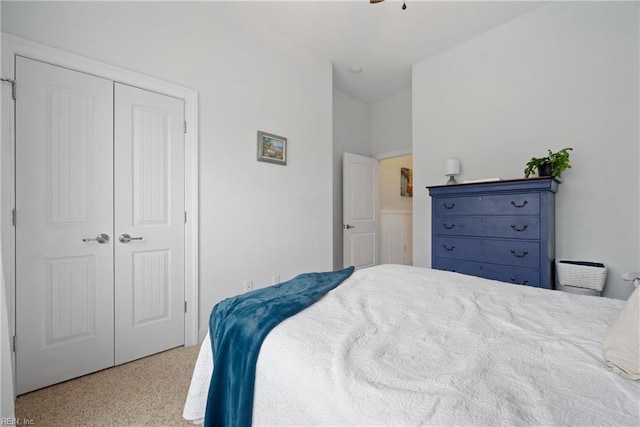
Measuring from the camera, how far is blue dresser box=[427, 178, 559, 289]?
87.3 inches

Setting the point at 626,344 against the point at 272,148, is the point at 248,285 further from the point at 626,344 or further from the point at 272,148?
the point at 626,344

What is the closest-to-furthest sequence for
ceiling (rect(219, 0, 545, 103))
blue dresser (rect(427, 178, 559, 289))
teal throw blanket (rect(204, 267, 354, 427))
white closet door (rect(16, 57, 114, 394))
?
teal throw blanket (rect(204, 267, 354, 427)) < white closet door (rect(16, 57, 114, 394)) < blue dresser (rect(427, 178, 559, 289)) < ceiling (rect(219, 0, 545, 103))

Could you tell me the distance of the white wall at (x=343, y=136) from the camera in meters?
4.23

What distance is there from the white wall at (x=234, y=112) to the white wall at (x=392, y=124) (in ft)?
4.56

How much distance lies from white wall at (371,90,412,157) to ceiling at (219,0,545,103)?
2.61ft

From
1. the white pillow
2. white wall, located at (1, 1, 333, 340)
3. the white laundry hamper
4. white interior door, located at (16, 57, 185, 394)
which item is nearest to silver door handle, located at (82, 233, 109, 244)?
white interior door, located at (16, 57, 185, 394)

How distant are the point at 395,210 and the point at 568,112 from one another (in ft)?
9.91

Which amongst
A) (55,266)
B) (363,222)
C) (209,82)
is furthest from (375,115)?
(55,266)

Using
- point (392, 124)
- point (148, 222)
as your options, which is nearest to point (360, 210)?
point (392, 124)

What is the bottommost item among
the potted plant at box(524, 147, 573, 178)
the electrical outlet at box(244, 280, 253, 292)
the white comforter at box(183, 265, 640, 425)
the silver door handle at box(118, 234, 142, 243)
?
the electrical outlet at box(244, 280, 253, 292)

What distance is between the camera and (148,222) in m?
2.19

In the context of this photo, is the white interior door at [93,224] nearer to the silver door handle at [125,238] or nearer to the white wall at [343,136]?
the silver door handle at [125,238]

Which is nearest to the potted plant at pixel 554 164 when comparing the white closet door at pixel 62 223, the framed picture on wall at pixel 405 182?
the framed picture on wall at pixel 405 182

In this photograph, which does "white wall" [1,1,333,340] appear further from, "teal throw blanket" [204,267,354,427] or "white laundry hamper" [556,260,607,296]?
"white laundry hamper" [556,260,607,296]
